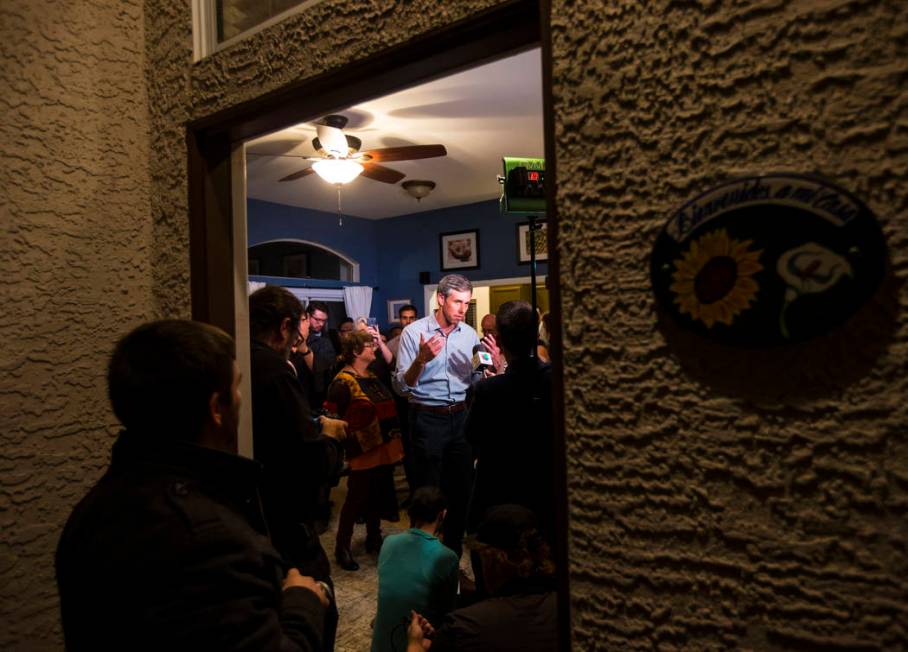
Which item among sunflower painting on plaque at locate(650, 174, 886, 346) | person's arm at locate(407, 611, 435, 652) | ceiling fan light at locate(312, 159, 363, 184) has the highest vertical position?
ceiling fan light at locate(312, 159, 363, 184)

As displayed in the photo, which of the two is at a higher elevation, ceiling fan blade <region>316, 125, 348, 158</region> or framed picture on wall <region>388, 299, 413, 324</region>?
ceiling fan blade <region>316, 125, 348, 158</region>

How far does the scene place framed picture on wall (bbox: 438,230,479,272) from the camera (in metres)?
6.54

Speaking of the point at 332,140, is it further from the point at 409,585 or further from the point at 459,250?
the point at 459,250

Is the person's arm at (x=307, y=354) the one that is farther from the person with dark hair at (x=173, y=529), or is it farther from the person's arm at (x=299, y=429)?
the person with dark hair at (x=173, y=529)

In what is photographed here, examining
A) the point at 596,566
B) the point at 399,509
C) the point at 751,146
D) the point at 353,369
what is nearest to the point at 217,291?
the point at 596,566

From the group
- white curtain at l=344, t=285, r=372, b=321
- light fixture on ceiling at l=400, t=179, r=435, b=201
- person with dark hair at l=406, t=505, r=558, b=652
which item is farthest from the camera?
white curtain at l=344, t=285, r=372, b=321

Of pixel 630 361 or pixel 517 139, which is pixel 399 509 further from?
pixel 630 361

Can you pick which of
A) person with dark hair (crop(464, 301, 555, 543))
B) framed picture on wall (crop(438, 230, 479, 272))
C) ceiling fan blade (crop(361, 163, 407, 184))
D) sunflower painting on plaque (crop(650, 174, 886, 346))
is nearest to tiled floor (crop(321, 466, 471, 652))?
person with dark hair (crop(464, 301, 555, 543))

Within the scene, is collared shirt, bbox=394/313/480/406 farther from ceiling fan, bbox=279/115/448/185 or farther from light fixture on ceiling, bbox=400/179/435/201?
light fixture on ceiling, bbox=400/179/435/201

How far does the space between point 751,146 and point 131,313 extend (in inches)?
51.6

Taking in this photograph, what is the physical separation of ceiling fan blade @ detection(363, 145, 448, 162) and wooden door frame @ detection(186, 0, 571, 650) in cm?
251

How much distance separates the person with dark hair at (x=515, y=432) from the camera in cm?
184

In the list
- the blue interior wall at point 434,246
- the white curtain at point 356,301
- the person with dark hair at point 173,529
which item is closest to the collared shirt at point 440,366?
the person with dark hair at point 173,529

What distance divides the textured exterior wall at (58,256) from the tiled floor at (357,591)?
Answer: 3.80 feet
